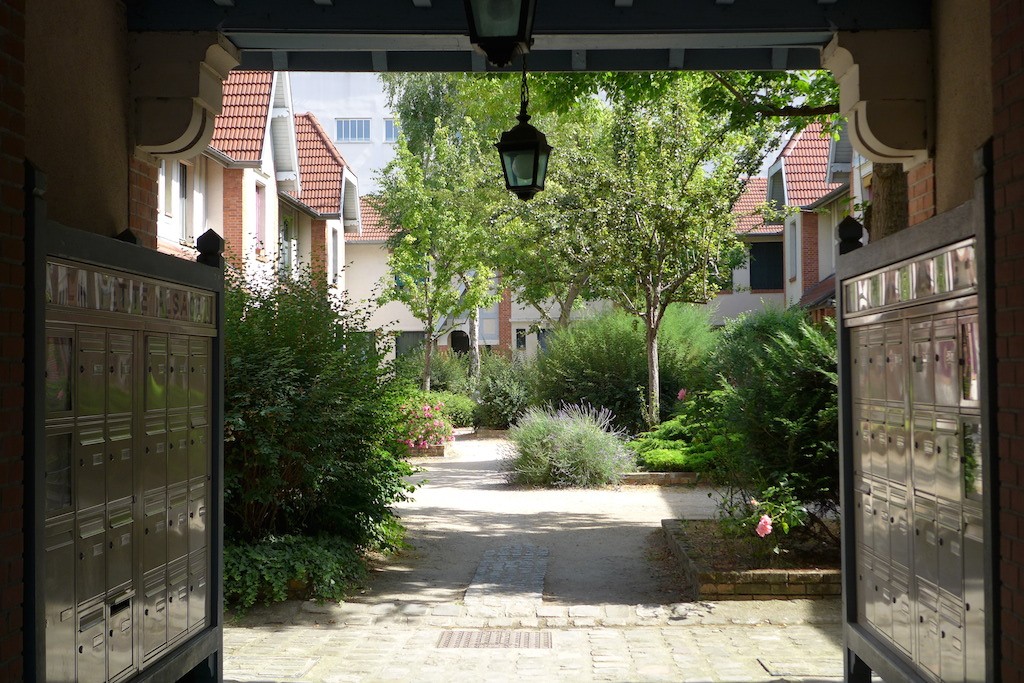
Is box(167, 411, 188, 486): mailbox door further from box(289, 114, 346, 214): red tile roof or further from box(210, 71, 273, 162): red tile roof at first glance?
box(289, 114, 346, 214): red tile roof

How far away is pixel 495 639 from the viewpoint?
28.3 feet

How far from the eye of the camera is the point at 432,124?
145 ft

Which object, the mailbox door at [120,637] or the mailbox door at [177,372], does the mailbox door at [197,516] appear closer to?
the mailbox door at [177,372]

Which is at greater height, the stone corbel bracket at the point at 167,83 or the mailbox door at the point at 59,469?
the stone corbel bracket at the point at 167,83

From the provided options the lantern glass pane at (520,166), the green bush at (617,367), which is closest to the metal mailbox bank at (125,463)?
the lantern glass pane at (520,166)

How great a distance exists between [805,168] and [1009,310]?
31.9 m

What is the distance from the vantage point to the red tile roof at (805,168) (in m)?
33.7

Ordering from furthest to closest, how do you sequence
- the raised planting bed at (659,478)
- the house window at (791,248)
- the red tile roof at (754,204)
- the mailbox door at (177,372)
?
the red tile roof at (754,204), the house window at (791,248), the raised planting bed at (659,478), the mailbox door at (177,372)

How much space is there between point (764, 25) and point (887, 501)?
2954mm

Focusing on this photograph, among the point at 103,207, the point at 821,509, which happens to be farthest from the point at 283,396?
the point at 821,509

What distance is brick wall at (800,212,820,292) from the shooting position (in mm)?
34406

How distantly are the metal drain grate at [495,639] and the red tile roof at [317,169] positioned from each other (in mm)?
26705

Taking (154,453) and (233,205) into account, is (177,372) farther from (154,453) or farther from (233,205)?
(233,205)

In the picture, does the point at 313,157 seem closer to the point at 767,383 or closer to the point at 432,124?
the point at 432,124
